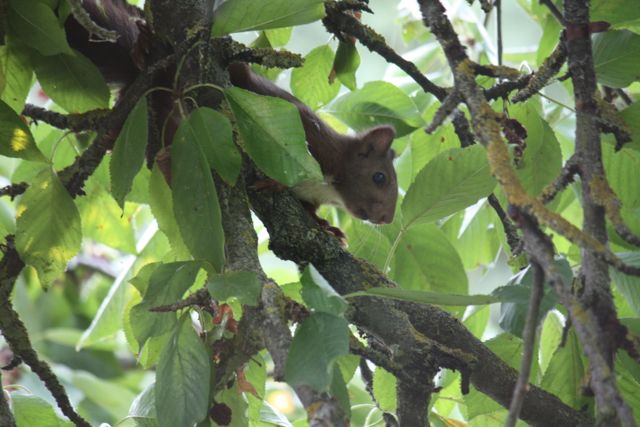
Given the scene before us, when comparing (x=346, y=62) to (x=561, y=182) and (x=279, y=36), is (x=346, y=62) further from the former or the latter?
(x=561, y=182)

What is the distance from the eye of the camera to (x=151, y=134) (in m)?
1.62

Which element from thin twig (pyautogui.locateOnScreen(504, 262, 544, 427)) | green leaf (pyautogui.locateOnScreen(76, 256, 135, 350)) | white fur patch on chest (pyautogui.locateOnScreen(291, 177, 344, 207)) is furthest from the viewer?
white fur patch on chest (pyautogui.locateOnScreen(291, 177, 344, 207))

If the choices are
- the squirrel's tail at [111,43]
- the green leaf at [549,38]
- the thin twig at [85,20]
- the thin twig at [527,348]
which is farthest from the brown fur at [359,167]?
the thin twig at [527,348]

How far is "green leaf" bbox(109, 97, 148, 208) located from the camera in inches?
51.4

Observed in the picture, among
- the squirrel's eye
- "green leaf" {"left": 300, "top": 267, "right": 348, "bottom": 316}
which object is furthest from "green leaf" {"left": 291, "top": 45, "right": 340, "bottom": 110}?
the squirrel's eye

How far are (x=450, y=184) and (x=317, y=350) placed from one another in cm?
56

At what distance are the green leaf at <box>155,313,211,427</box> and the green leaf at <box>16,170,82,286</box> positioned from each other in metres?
0.30

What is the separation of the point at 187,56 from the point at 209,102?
82 mm

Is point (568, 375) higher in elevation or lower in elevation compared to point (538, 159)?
lower

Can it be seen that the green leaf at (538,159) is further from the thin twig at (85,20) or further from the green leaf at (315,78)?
the thin twig at (85,20)

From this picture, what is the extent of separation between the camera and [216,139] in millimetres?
1285

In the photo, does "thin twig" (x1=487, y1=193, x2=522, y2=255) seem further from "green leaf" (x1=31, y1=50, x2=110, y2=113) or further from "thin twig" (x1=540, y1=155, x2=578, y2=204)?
"green leaf" (x1=31, y1=50, x2=110, y2=113)

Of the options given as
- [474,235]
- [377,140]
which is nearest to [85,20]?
[474,235]

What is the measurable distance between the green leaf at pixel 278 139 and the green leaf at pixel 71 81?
0.98 feet
